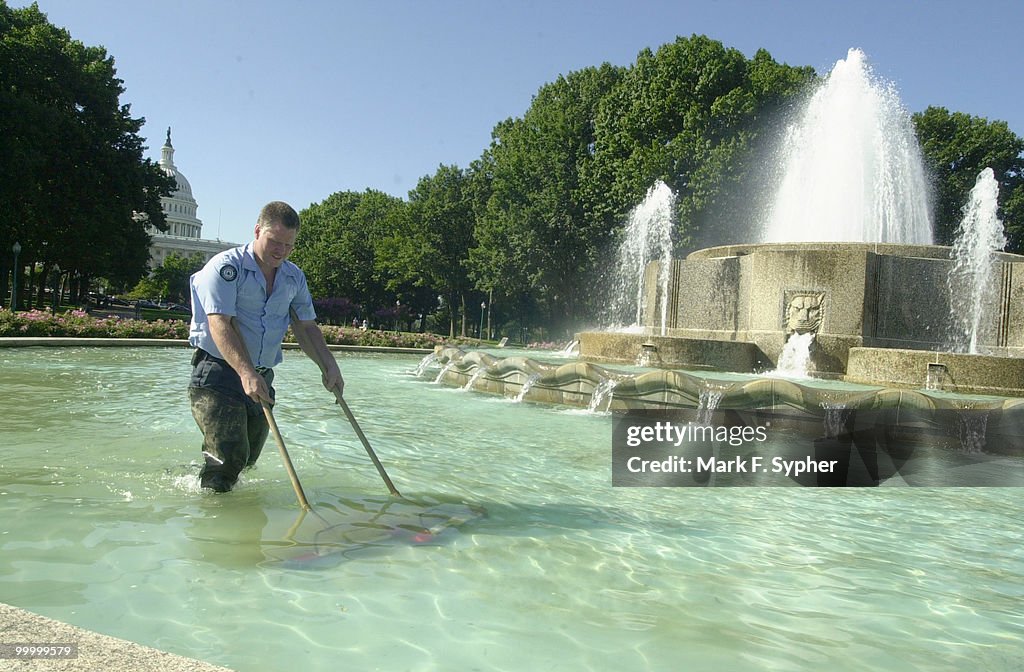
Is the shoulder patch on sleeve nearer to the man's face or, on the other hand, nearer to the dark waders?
the man's face

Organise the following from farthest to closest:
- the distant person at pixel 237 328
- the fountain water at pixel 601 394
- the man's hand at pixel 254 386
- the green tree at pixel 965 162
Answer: the green tree at pixel 965 162
the fountain water at pixel 601 394
the distant person at pixel 237 328
the man's hand at pixel 254 386

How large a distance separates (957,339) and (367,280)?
5556 cm

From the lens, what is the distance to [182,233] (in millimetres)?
149500

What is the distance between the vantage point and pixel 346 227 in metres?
66.6

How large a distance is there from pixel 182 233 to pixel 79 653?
160 m

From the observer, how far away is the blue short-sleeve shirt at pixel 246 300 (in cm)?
460

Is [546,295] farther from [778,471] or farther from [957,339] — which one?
[778,471]

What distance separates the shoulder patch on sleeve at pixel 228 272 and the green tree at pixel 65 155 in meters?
31.4

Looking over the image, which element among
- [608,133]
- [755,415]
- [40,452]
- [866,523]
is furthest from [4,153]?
[866,523]

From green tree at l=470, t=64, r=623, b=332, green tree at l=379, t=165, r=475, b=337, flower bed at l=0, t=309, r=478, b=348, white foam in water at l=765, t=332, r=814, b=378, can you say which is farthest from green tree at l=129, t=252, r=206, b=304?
white foam in water at l=765, t=332, r=814, b=378

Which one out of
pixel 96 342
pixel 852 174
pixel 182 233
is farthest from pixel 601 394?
pixel 182 233

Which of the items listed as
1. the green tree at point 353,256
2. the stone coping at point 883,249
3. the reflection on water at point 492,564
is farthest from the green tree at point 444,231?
the reflection on water at point 492,564

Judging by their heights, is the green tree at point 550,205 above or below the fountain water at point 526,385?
above

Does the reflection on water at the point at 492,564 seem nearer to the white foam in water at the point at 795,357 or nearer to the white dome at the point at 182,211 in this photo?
the white foam in water at the point at 795,357
